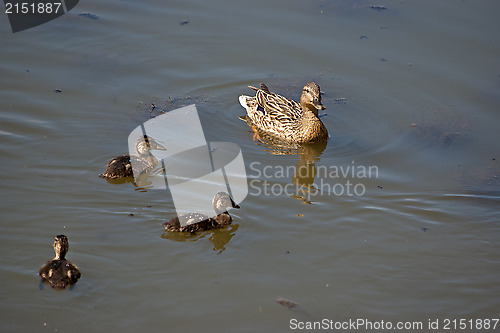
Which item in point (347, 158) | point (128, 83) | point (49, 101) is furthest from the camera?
point (128, 83)

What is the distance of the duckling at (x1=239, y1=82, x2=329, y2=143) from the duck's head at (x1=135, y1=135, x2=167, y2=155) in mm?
1610

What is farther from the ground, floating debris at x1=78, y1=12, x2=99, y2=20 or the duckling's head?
floating debris at x1=78, y1=12, x2=99, y2=20

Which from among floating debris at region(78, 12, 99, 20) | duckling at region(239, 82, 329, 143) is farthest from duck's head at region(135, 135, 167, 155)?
floating debris at region(78, 12, 99, 20)

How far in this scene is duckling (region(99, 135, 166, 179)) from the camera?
6.59 metres

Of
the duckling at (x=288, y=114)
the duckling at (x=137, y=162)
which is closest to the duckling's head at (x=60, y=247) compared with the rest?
the duckling at (x=137, y=162)

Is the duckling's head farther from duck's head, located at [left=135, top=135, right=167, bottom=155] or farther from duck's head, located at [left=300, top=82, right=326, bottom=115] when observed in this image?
duck's head, located at [left=300, top=82, right=326, bottom=115]

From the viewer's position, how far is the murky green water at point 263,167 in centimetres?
514

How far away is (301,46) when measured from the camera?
953cm

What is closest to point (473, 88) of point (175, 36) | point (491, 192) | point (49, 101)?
point (491, 192)

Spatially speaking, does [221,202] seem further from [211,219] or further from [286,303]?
[286,303]

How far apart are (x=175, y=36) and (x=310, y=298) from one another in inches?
226

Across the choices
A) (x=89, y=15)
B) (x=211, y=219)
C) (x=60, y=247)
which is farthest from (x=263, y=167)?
(x=89, y=15)

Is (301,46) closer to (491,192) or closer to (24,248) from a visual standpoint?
(491,192)

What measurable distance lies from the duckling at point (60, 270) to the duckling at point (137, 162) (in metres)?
1.48
